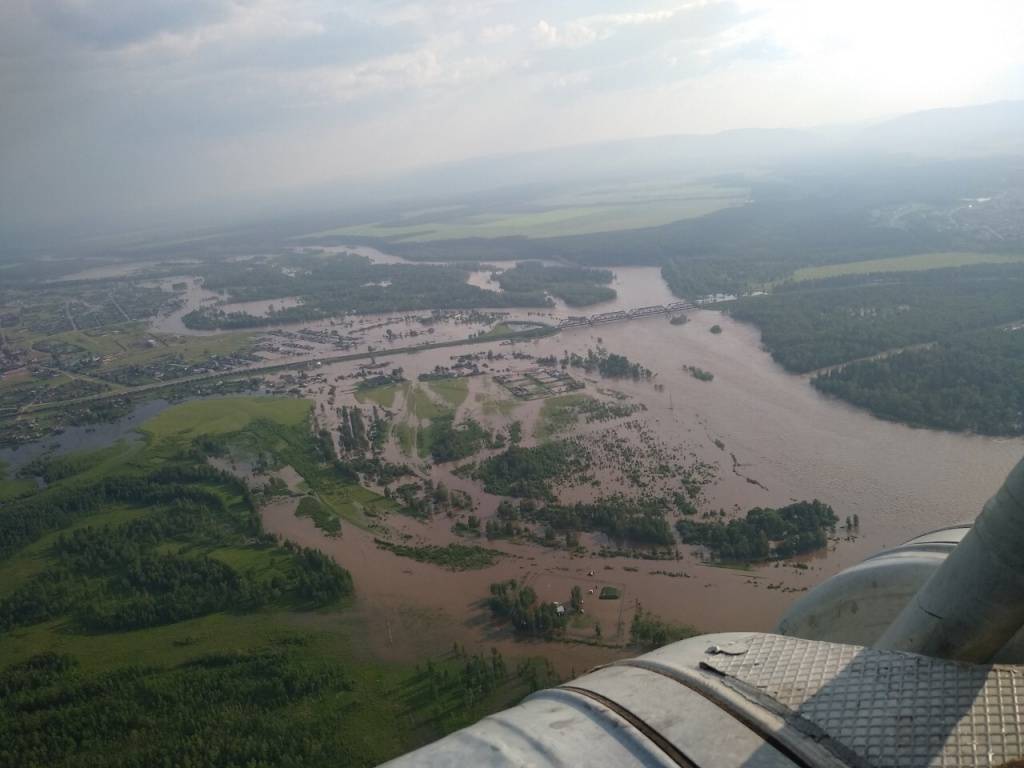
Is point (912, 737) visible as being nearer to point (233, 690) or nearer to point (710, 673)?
point (710, 673)

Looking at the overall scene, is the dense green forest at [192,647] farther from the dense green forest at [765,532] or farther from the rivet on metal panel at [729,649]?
the rivet on metal panel at [729,649]

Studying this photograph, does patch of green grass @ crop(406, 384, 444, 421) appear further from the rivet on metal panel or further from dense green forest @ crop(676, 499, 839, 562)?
the rivet on metal panel

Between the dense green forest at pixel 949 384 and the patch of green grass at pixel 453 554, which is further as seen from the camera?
the dense green forest at pixel 949 384

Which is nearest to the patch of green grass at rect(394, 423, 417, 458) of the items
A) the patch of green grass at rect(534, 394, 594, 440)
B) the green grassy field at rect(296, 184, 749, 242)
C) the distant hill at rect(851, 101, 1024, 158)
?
the patch of green grass at rect(534, 394, 594, 440)

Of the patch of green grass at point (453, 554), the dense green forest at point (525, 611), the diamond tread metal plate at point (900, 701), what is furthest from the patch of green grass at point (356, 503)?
the diamond tread metal plate at point (900, 701)

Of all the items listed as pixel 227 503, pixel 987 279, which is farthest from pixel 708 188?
pixel 227 503

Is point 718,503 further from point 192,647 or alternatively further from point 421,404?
point 421,404
